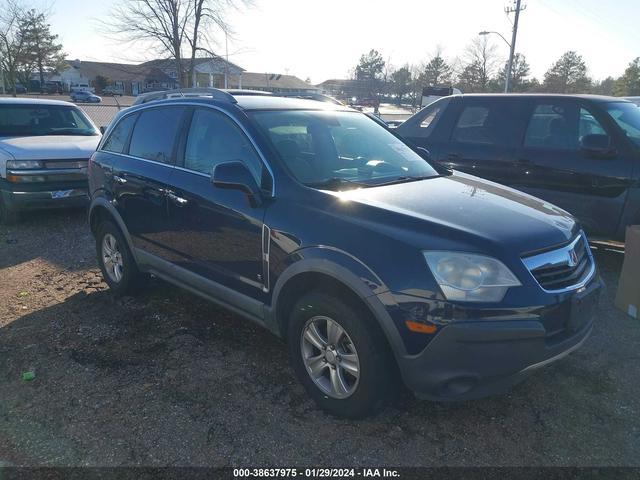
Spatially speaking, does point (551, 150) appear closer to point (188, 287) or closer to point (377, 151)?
point (377, 151)

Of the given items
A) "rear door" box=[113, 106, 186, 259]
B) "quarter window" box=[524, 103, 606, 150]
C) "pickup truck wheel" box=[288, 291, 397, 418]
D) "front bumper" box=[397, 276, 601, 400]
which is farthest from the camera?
"quarter window" box=[524, 103, 606, 150]

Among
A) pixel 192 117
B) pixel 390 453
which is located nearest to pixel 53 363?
pixel 192 117

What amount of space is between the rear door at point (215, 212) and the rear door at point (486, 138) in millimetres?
3486

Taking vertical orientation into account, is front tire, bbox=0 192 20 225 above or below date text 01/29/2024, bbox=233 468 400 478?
above

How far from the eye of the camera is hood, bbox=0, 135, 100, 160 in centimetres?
700

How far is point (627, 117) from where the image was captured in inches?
207

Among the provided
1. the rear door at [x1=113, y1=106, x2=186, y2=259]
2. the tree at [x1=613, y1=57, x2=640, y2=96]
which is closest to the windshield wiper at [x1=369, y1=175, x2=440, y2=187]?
the rear door at [x1=113, y1=106, x2=186, y2=259]

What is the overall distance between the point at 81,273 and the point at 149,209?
196 cm

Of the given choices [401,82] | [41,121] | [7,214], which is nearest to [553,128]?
[7,214]

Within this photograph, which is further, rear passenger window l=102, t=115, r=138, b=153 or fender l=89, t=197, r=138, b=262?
rear passenger window l=102, t=115, r=138, b=153

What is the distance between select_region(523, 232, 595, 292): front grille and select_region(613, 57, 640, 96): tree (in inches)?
2065

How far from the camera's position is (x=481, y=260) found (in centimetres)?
244

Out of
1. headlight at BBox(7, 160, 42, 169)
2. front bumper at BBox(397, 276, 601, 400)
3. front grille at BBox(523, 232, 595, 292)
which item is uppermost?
front grille at BBox(523, 232, 595, 292)

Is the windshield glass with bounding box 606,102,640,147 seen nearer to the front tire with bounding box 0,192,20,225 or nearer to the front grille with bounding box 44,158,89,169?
the front grille with bounding box 44,158,89,169
